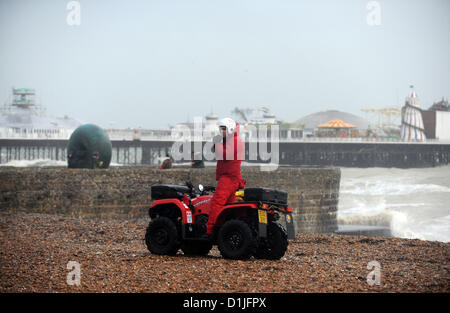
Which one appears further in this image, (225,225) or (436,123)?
(436,123)

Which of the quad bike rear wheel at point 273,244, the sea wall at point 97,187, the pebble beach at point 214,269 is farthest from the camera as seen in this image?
the sea wall at point 97,187

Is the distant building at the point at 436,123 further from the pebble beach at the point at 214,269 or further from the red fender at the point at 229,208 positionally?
the red fender at the point at 229,208

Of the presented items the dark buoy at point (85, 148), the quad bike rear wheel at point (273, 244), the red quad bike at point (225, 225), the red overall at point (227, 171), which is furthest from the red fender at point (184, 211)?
the dark buoy at point (85, 148)

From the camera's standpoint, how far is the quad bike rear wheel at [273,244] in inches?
342

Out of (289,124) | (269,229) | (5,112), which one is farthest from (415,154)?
(269,229)

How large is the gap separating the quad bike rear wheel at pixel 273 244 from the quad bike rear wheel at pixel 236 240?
302 mm

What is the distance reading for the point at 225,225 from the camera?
8.39 m

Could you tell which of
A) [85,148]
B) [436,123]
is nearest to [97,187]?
[85,148]

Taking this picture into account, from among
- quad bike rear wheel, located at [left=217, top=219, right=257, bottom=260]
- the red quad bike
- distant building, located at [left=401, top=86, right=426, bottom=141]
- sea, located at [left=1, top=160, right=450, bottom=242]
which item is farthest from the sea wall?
distant building, located at [left=401, top=86, right=426, bottom=141]

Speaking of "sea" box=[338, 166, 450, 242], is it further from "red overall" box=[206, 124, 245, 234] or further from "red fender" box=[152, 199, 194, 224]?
"red overall" box=[206, 124, 245, 234]

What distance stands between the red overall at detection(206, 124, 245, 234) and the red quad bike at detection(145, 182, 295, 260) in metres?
0.10

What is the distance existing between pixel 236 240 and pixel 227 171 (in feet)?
2.94

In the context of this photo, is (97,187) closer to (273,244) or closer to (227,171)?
(273,244)

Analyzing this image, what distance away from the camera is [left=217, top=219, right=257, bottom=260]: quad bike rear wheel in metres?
8.28
